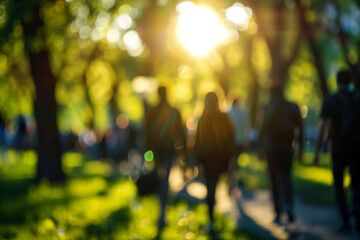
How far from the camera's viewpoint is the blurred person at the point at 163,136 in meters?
8.42

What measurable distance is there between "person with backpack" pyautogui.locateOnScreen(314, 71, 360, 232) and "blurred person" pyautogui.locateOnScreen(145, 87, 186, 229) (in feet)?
6.98

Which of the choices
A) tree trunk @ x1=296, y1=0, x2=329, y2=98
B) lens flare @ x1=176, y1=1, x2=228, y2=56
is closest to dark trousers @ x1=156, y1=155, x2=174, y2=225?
lens flare @ x1=176, y1=1, x2=228, y2=56

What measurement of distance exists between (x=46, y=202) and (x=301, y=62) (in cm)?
2401

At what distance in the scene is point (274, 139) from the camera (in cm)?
827

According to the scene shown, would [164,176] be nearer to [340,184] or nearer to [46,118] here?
[340,184]

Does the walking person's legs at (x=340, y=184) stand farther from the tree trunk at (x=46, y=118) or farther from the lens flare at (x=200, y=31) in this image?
the tree trunk at (x=46, y=118)

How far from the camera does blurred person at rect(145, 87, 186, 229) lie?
842 centimetres

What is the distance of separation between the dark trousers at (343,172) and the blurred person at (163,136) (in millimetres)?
2226

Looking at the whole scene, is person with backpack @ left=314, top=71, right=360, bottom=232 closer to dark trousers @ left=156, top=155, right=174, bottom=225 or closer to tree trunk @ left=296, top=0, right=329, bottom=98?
dark trousers @ left=156, top=155, right=174, bottom=225

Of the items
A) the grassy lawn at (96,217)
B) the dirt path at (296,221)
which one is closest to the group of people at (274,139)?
the dirt path at (296,221)

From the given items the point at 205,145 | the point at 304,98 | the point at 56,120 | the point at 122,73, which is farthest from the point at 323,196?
the point at 304,98

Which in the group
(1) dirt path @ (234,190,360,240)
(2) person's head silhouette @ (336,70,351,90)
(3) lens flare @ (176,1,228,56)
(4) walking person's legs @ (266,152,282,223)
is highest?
(3) lens flare @ (176,1,228,56)

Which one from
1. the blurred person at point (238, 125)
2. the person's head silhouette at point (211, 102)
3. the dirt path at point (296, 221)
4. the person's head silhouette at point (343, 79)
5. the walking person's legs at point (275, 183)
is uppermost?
the person's head silhouette at point (343, 79)

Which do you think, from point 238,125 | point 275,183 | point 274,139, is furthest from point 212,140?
A: point 238,125
